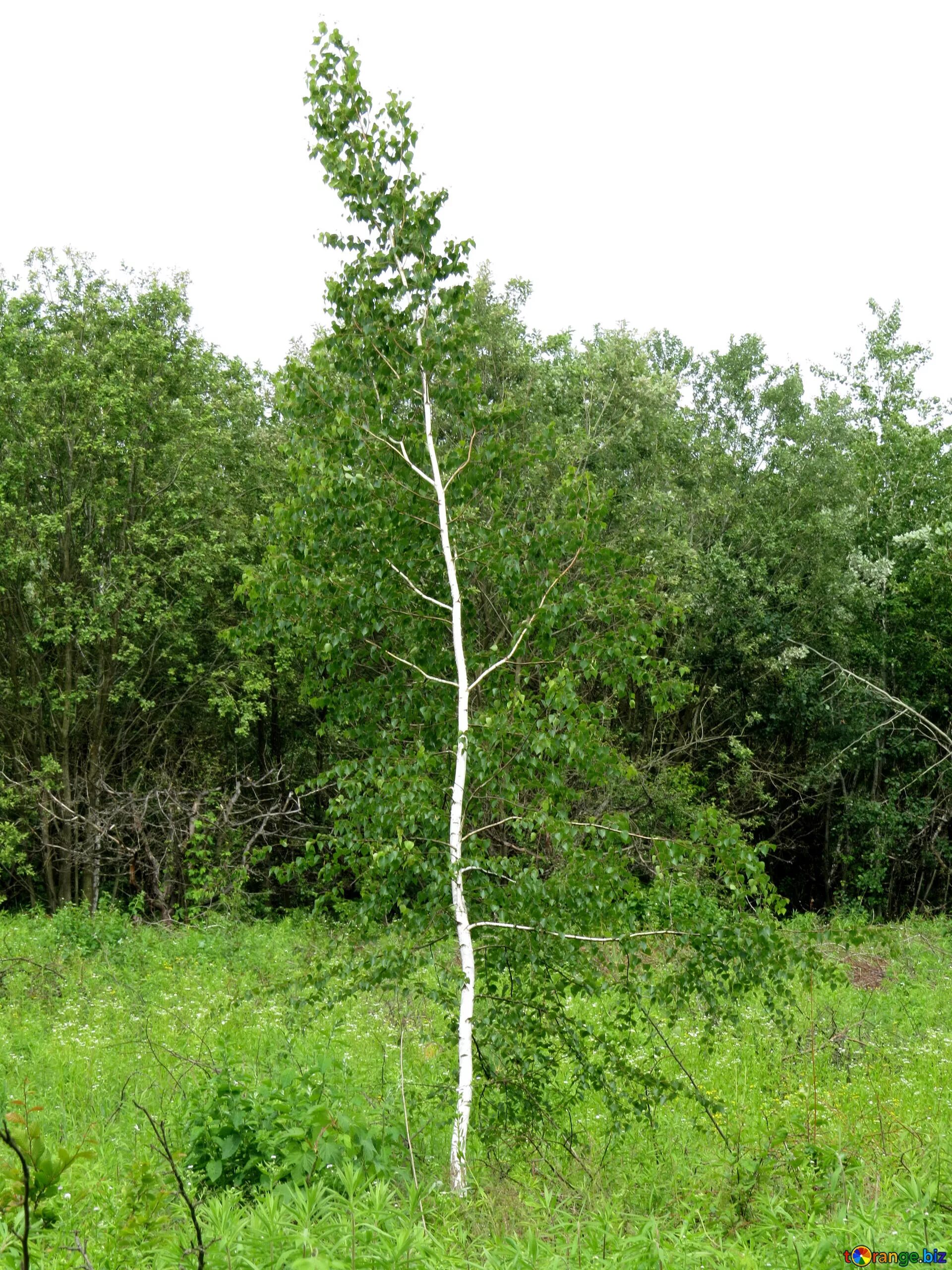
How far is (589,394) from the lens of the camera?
66.2 ft

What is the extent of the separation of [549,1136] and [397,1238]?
6.99 feet

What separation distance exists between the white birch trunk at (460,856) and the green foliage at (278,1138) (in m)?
0.33

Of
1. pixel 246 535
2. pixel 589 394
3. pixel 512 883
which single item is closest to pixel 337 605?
pixel 512 883

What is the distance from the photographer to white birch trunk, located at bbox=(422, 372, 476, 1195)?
5.02 meters

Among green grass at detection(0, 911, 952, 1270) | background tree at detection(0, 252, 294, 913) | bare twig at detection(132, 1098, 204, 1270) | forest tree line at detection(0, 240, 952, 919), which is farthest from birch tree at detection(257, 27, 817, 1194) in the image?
background tree at detection(0, 252, 294, 913)

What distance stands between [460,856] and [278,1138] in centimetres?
166

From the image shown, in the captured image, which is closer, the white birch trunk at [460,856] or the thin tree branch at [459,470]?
the white birch trunk at [460,856]

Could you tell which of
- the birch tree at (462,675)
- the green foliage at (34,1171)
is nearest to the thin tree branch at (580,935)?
the birch tree at (462,675)

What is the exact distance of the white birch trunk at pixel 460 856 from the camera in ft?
16.5

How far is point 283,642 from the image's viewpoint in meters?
11.8

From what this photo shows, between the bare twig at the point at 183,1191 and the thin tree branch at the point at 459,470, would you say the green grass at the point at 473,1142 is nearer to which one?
the bare twig at the point at 183,1191

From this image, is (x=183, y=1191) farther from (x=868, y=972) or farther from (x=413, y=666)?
(x=868, y=972)

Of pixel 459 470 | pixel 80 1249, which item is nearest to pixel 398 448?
pixel 459 470

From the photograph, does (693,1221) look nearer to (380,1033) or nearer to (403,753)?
(403,753)
